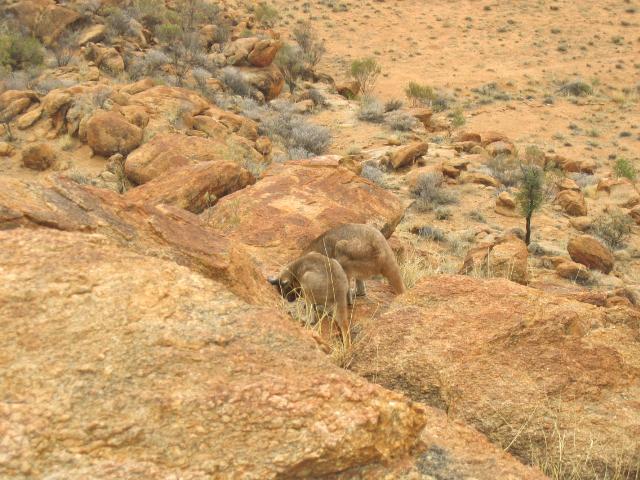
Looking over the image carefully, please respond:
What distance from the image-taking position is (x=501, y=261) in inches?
292

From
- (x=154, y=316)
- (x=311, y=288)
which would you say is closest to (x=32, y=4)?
(x=311, y=288)

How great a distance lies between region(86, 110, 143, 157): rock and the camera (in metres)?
11.5

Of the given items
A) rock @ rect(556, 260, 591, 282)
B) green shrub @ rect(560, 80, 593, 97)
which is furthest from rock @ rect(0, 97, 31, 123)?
green shrub @ rect(560, 80, 593, 97)

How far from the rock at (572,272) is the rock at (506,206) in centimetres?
365

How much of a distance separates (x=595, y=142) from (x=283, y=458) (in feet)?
70.5

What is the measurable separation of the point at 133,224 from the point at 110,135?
8.77 meters

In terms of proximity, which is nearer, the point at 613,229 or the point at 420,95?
the point at 613,229

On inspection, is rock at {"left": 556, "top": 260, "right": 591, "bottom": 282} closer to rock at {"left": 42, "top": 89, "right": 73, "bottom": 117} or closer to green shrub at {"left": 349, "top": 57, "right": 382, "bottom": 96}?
rock at {"left": 42, "top": 89, "right": 73, "bottom": 117}

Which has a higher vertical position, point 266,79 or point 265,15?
point 265,15

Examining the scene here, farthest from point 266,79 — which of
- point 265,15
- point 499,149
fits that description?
point 265,15

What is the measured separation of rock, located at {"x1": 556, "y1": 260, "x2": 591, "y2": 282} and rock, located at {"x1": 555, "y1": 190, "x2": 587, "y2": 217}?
4.77 m

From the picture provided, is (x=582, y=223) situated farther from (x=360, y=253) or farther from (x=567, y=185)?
(x=360, y=253)

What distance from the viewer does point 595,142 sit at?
20.4m

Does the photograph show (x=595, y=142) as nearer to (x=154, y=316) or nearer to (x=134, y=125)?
(x=134, y=125)
